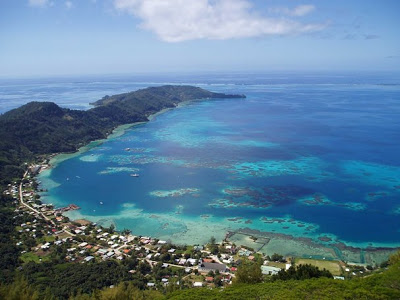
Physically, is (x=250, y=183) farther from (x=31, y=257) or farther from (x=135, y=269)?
(x=31, y=257)

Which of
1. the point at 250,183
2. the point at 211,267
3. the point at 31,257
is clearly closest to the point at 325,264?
the point at 211,267

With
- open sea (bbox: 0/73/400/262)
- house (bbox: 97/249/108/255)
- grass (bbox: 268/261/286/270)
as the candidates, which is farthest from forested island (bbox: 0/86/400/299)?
open sea (bbox: 0/73/400/262)

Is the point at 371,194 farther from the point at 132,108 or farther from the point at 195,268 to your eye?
the point at 132,108

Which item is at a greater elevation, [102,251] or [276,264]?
[276,264]

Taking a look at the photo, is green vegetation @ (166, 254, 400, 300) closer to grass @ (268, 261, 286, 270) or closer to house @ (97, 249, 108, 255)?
grass @ (268, 261, 286, 270)

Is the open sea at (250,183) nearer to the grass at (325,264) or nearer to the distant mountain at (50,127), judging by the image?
the grass at (325,264)

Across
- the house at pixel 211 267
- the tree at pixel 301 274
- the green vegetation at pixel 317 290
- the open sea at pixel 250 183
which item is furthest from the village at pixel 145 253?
the green vegetation at pixel 317 290

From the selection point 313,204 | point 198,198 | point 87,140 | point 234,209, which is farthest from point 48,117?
point 313,204
